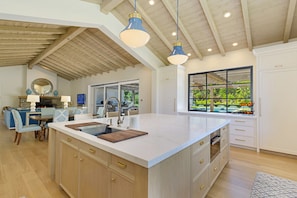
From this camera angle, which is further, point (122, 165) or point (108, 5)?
point (108, 5)

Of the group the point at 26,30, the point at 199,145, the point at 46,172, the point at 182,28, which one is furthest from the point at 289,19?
the point at 26,30

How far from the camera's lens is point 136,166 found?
39.6 inches

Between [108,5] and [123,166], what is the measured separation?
350cm

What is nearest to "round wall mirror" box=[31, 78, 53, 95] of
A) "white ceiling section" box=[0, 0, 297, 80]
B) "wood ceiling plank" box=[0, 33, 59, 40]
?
"white ceiling section" box=[0, 0, 297, 80]

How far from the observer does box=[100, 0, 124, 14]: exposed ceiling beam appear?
10.4ft

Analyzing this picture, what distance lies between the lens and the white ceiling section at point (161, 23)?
2.89 meters

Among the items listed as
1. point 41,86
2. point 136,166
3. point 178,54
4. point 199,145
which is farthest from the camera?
point 41,86

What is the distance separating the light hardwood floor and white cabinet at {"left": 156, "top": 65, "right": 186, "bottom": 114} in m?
2.06

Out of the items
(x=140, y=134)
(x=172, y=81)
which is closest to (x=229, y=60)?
(x=172, y=81)

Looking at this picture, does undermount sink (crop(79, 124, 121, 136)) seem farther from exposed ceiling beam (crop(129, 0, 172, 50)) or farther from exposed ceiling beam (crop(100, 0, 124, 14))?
exposed ceiling beam (crop(129, 0, 172, 50))

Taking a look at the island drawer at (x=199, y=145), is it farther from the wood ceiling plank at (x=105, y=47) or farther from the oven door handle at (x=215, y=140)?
the wood ceiling plank at (x=105, y=47)

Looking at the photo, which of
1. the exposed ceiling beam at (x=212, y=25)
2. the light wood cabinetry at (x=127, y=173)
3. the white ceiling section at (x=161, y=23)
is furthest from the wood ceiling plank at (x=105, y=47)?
the light wood cabinetry at (x=127, y=173)

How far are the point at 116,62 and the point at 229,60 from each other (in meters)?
4.31

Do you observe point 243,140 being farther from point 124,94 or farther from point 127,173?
point 124,94
